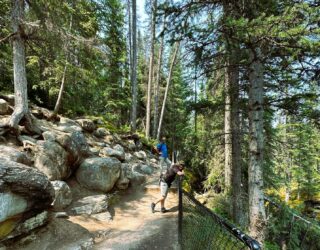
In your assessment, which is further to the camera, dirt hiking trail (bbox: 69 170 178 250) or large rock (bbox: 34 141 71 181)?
large rock (bbox: 34 141 71 181)

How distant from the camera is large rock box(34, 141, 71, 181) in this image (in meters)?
6.27

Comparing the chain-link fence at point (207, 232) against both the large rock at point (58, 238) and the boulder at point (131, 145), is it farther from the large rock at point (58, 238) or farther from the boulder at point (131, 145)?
the boulder at point (131, 145)

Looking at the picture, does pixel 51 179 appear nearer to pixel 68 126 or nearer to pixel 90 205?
pixel 90 205

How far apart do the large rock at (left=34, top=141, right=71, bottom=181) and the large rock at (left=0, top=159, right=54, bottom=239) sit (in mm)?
1439

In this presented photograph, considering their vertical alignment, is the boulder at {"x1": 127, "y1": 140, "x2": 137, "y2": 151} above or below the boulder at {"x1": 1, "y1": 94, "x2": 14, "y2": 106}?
below

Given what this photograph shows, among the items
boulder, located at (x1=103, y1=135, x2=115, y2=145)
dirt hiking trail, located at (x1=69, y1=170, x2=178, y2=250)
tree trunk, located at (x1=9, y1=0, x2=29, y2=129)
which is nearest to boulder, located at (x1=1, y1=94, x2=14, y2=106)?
tree trunk, located at (x1=9, y1=0, x2=29, y2=129)

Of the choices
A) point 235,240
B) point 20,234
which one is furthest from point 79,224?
point 235,240

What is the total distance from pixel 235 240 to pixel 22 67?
7.77m

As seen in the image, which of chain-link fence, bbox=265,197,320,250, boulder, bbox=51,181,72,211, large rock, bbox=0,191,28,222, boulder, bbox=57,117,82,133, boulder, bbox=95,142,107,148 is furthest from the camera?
boulder, bbox=95,142,107,148

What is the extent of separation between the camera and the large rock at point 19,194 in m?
4.19

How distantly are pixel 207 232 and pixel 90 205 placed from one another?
162 inches

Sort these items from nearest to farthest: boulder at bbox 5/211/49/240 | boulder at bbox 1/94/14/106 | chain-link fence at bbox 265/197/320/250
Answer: boulder at bbox 5/211/49/240, chain-link fence at bbox 265/197/320/250, boulder at bbox 1/94/14/106

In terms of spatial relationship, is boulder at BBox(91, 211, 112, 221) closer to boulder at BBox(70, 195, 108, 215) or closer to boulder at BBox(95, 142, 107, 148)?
boulder at BBox(70, 195, 108, 215)

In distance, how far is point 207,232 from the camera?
11.1 ft
